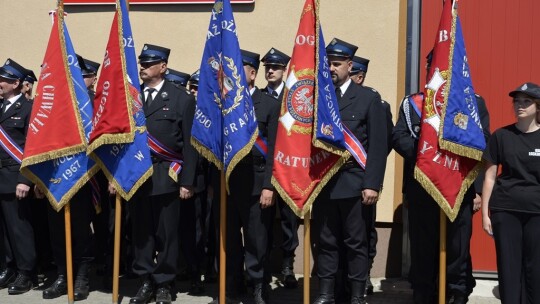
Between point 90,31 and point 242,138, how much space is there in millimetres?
3254

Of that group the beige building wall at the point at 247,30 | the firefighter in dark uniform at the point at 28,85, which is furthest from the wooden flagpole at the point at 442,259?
the firefighter in dark uniform at the point at 28,85

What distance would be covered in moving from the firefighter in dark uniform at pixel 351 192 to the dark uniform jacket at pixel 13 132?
2959 mm

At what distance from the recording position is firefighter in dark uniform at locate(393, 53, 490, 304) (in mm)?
6770

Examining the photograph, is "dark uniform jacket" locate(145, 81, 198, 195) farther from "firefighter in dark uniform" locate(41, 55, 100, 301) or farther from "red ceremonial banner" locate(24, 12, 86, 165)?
"firefighter in dark uniform" locate(41, 55, 100, 301)

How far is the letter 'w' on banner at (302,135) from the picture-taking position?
265 inches

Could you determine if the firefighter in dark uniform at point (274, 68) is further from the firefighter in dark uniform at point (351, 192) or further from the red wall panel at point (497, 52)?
the red wall panel at point (497, 52)

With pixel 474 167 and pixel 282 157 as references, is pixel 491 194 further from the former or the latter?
pixel 282 157

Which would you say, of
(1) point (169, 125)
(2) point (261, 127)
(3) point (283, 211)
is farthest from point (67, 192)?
(3) point (283, 211)

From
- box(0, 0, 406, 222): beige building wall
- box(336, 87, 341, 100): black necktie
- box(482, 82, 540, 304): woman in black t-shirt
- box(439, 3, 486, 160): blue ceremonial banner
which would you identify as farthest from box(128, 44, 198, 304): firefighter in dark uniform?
box(482, 82, 540, 304): woman in black t-shirt

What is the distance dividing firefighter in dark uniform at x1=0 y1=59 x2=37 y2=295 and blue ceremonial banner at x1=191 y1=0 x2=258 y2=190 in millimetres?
1975

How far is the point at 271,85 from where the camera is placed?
8312 millimetres

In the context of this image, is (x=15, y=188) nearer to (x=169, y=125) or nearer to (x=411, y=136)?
(x=169, y=125)

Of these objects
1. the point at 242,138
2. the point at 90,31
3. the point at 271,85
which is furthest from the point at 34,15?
the point at 242,138

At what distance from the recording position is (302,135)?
674cm
